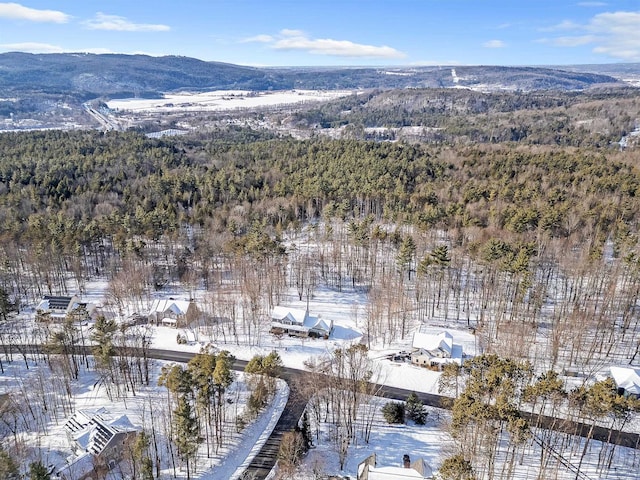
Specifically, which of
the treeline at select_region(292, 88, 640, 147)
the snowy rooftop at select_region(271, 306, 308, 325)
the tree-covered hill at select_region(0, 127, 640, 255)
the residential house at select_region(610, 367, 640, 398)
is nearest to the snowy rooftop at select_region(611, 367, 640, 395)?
A: the residential house at select_region(610, 367, 640, 398)

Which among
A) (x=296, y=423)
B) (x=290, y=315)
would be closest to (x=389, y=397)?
(x=296, y=423)

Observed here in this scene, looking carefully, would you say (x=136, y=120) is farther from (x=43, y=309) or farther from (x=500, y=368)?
(x=500, y=368)

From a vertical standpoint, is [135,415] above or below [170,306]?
below

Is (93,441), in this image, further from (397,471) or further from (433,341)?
(433,341)

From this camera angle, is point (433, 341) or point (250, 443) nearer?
point (250, 443)

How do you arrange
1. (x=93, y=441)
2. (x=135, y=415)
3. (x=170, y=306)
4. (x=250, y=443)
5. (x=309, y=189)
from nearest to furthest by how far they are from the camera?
(x=93, y=441) < (x=250, y=443) < (x=135, y=415) < (x=170, y=306) < (x=309, y=189)

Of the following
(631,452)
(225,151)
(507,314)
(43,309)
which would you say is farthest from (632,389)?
(225,151)

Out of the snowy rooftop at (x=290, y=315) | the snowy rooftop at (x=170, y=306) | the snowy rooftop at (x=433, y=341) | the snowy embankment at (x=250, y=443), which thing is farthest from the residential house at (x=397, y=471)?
the snowy rooftop at (x=170, y=306)

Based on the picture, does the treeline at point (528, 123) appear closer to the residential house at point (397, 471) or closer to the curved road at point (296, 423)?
the curved road at point (296, 423)
